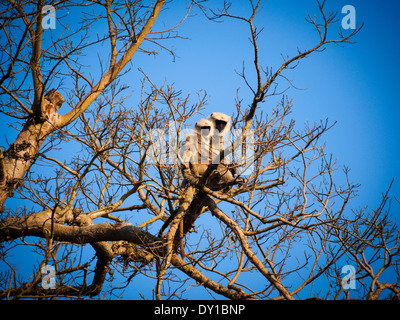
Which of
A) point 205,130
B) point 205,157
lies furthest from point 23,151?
point 205,130

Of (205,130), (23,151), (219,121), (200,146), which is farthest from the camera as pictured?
(219,121)

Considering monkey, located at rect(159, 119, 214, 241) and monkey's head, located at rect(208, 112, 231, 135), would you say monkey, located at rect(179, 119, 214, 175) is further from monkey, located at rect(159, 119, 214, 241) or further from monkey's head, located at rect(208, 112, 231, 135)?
monkey's head, located at rect(208, 112, 231, 135)

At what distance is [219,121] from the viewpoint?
8.28 meters

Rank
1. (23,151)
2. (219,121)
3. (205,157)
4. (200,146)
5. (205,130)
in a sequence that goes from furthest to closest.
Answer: (219,121)
(205,130)
(200,146)
(205,157)
(23,151)

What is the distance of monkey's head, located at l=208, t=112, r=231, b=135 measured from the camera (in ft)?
27.1

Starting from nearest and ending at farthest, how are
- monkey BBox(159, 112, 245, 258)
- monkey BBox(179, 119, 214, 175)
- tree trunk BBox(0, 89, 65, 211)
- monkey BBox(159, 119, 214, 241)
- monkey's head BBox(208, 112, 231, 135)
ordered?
tree trunk BBox(0, 89, 65, 211), monkey BBox(159, 112, 245, 258), monkey BBox(159, 119, 214, 241), monkey BBox(179, 119, 214, 175), monkey's head BBox(208, 112, 231, 135)

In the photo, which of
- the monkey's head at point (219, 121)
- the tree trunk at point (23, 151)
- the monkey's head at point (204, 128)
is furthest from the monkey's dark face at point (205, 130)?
the tree trunk at point (23, 151)

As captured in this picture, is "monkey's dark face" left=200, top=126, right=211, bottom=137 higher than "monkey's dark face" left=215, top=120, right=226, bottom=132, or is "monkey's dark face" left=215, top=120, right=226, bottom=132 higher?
"monkey's dark face" left=215, top=120, right=226, bottom=132

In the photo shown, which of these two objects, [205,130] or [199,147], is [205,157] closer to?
[199,147]

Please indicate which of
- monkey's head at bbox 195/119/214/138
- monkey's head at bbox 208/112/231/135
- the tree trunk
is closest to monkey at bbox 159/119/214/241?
monkey's head at bbox 195/119/214/138

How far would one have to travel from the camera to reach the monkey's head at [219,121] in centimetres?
827

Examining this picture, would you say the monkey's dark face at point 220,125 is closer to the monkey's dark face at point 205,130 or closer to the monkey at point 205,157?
the monkey at point 205,157

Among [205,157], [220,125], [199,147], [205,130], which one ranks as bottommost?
[205,157]
